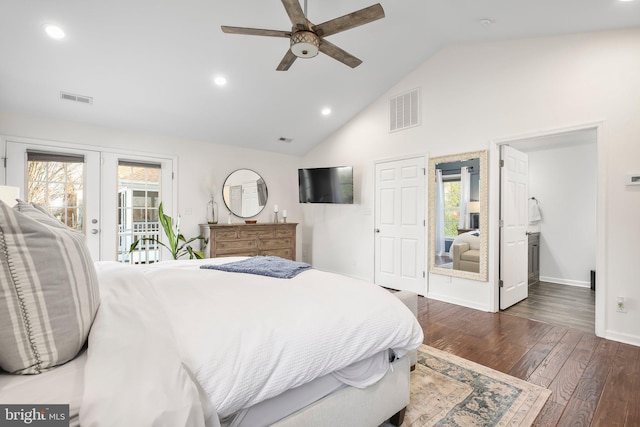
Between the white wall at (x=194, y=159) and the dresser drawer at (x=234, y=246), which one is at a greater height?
the white wall at (x=194, y=159)

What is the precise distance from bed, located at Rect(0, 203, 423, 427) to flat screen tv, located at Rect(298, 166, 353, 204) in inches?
125

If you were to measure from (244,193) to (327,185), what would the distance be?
5.09 feet

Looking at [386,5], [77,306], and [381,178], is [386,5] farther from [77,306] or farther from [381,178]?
[77,306]

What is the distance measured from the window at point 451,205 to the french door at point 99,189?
4054 millimetres

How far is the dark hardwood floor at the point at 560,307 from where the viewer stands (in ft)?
10.4

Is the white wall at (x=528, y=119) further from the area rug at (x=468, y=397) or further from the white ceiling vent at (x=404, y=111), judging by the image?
the area rug at (x=468, y=397)

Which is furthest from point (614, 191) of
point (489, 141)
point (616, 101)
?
point (489, 141)

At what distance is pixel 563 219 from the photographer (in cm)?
488

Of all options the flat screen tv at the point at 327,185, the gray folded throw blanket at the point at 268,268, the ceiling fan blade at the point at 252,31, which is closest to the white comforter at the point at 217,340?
the gray folded throw blanket at the point at 268,268

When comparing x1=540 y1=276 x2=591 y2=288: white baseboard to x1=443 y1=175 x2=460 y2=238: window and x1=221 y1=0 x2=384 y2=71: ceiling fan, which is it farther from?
x1=221 y1=0 x2=384 y2=71: ceiling fan

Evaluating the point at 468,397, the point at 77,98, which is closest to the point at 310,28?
the point at 468,397

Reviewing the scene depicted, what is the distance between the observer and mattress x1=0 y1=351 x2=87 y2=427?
2.26 feet

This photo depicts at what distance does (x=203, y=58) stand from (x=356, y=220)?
3.21 metres

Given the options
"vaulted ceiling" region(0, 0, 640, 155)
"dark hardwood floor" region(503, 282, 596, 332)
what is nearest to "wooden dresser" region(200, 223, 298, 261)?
"vaulted ceiling" region(0, 0, 640, 155)
